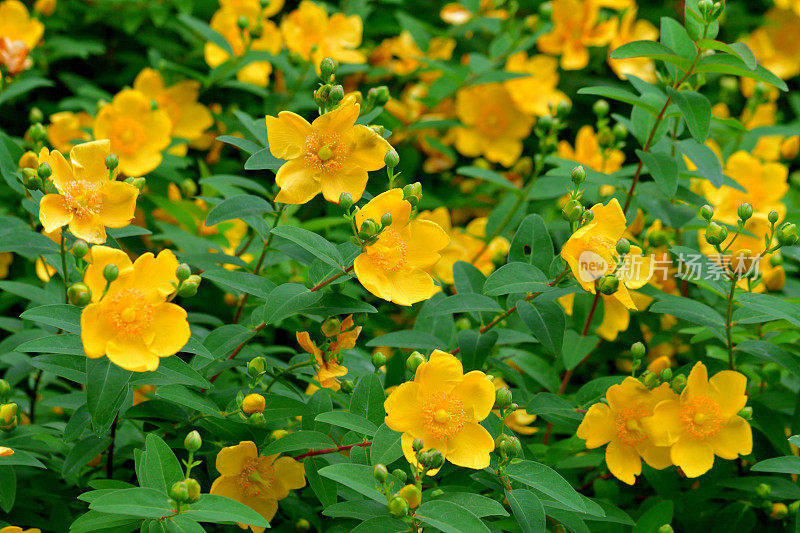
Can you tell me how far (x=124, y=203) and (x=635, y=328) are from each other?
1210 millimetres

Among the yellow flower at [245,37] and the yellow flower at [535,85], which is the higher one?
the yellow flower at [245,37]

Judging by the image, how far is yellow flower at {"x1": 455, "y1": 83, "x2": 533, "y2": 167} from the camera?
2.63 m

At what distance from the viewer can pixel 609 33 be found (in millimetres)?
2586

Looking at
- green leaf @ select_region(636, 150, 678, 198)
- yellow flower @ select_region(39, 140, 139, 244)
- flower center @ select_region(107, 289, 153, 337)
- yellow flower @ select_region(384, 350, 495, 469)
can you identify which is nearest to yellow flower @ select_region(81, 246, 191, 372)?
flower center @ select_region(107, 289, 153, 337)

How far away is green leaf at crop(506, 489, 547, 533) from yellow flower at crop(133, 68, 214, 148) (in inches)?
59.6

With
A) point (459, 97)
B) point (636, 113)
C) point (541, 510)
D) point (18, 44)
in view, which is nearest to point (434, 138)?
point (459, 97)

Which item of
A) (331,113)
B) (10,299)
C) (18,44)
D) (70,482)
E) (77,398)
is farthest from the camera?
(18,44)

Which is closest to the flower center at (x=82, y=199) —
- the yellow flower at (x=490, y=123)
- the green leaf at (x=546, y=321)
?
the green leaf at (x=546, y=321)

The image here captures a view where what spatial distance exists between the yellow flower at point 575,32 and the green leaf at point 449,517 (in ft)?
5.94

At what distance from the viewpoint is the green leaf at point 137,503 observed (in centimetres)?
107

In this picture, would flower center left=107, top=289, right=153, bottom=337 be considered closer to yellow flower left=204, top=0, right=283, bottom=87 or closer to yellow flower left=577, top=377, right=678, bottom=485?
yellow flower left=577, top=377, right=678, bottom=485

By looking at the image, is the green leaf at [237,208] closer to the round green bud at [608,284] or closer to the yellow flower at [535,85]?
the round green bud at [608,284]

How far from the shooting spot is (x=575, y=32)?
2.63 m

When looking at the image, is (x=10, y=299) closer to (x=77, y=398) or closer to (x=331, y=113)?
(x=77, y=398)
